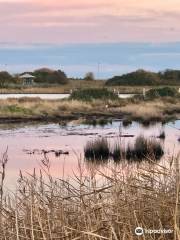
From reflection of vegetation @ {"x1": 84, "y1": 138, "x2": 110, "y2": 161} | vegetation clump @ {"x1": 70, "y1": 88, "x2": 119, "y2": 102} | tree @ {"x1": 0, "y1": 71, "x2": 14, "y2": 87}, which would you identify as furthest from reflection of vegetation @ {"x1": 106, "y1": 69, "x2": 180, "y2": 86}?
reflection of vegetation @ {"x1": 84, "y1": 138, "x2": 110, "y2": 161}

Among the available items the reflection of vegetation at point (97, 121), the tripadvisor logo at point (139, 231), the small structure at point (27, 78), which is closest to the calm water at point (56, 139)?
the reflection of vegetation at point (97, 121)

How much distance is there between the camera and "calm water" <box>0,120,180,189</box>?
26000mm

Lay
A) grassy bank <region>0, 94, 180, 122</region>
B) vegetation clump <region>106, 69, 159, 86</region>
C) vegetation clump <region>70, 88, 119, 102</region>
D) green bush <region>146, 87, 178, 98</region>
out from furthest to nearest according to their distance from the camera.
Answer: vegetation clump <region>106, 69, 159, 86</region>
green bush <region>146, 87, 178, 98</region>
vegetation clump <region>70, 88, 119, 102</region>
grassy bank <region>0, 94, 180, 122</region>

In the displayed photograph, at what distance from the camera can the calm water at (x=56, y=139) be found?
2600 cm

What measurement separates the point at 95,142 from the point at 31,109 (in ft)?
71.6

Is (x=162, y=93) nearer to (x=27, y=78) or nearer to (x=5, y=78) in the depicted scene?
(x=5, y=78)

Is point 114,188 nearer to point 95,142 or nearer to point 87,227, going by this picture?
point 87,227

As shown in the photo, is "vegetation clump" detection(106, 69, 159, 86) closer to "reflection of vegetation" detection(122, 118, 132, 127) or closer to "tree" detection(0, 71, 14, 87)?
"tree" detection(0, 71, 14, 87)

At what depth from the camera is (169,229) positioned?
21.1 feet

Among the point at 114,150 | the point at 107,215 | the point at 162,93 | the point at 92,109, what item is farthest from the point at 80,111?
the point at 107,215

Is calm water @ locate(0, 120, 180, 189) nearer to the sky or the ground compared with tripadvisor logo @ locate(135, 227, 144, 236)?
nearer to the ground

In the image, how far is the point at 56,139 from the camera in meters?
36.8

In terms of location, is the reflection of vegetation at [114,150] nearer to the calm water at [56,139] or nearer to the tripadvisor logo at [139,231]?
the calm water at [56,139]

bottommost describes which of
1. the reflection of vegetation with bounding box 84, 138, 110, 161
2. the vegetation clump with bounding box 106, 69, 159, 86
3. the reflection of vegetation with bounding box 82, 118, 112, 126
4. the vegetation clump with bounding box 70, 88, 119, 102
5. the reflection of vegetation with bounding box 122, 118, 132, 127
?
the reflection of vegetation with bounding box 82, 118, 112, 126
